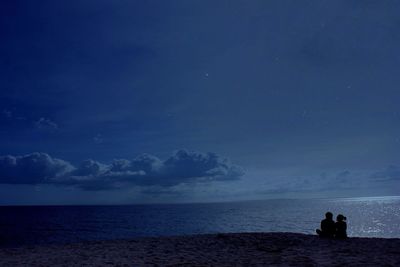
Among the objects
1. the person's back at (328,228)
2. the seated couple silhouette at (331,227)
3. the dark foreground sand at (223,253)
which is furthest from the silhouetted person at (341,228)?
the dark foreground sand at (223,253)

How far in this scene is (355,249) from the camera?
51.3 ft

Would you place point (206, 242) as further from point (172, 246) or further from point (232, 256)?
point (232, 256)

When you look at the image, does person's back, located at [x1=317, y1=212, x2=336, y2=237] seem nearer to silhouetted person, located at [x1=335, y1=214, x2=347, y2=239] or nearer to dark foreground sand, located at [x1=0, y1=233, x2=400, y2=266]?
silhouetted person, located at [x1=335, y1=214, x2=347, y2=239]

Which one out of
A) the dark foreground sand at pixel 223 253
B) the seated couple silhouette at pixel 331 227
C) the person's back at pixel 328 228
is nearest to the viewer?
the dark foreground sand at pixel 223 253

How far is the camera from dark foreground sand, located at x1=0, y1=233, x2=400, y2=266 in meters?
13.3

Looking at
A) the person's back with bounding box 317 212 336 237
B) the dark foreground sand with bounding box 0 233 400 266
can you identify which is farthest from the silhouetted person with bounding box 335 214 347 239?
the dark foreground sand with bounding box 0 233 400 266

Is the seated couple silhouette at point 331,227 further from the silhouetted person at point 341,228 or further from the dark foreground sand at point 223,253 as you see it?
the dark foreground sand at point 223,253

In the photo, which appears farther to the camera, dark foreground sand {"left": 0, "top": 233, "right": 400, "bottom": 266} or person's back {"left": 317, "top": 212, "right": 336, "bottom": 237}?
person's back {"left": 317, "top": 212, "right": 336, "bottom": 237}

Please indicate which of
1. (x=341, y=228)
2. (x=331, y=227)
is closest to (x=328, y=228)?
(x=331, y=227)

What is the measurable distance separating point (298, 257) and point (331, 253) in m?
1.91

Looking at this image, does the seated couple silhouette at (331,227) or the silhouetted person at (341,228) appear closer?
the silhouetted person at (341,228)

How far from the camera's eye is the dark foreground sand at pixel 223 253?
13336 mm

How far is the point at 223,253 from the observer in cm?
1599

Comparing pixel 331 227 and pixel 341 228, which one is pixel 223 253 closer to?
pixel 331 227
